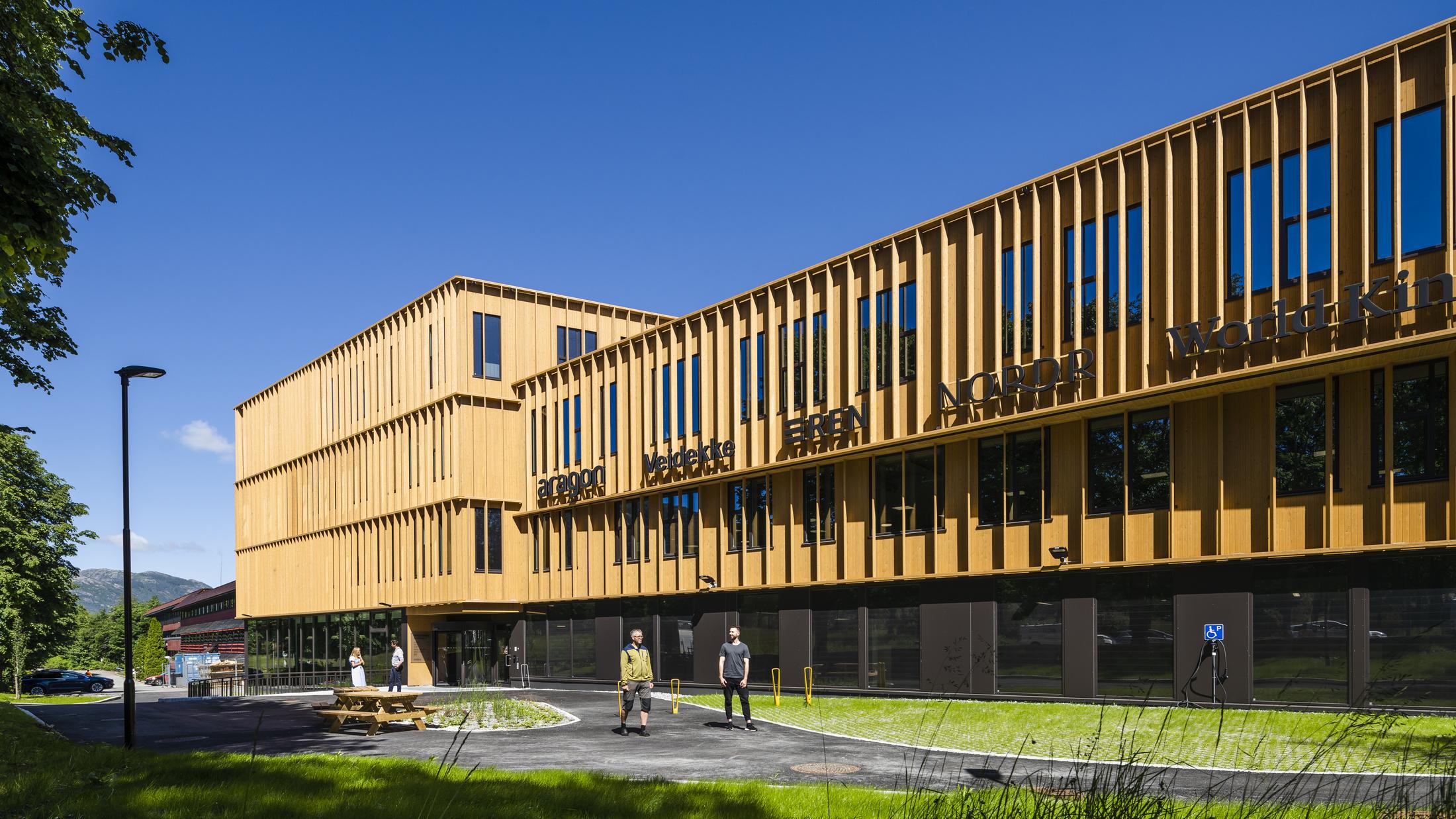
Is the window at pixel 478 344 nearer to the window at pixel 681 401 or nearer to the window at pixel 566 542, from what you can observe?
the window at pixel 566 542

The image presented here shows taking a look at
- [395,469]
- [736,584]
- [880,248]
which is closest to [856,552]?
[736,584]

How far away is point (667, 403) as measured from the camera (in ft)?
126

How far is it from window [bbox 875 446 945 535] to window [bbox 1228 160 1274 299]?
837cm

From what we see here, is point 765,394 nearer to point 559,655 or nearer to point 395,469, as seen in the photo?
point 559,655

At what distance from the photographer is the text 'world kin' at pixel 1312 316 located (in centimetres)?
1934

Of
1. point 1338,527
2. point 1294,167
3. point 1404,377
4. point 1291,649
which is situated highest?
point 1294,167

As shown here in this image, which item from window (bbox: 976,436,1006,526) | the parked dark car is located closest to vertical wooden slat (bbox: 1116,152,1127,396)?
window (bbox: 976,436,1006,526)

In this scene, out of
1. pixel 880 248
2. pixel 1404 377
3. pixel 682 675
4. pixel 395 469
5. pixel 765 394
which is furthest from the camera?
pixel 395 469

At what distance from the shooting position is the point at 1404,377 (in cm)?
2023

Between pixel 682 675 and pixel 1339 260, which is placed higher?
pixel 1339 260

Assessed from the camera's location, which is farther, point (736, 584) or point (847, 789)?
point (736, 584)

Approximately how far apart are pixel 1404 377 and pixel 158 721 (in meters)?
28.4

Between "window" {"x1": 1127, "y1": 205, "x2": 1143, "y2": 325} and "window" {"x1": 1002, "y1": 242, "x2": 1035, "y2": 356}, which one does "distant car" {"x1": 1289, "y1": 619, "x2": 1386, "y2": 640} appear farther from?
"window" {"x1": 1002, "y1": 242, "x2": 1035, "y2": 356}

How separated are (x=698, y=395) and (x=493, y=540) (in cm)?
1381
